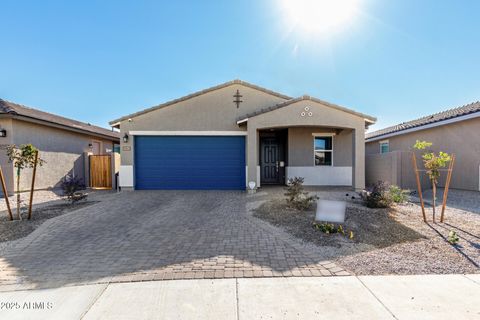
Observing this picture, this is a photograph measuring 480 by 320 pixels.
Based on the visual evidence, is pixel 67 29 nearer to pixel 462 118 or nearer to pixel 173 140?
pixel 173 140

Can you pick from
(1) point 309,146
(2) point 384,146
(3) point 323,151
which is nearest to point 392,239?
(1) point 309,146

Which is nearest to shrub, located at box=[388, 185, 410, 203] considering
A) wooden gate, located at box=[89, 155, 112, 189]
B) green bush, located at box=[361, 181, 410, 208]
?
green bush, located at box=[361, 181, 410, 208]

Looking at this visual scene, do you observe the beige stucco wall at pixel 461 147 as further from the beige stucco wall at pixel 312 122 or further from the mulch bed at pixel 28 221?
the mulch bed at pixel 28 221

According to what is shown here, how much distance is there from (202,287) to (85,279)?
5.61ft

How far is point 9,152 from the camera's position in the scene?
229 inches

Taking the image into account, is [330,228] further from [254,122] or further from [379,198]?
[254,122]

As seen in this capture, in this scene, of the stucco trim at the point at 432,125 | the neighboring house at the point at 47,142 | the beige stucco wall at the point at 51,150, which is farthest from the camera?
the beige stucco wall at the point at 51,150

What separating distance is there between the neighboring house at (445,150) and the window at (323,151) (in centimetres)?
256

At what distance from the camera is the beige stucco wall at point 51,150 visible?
10023mm

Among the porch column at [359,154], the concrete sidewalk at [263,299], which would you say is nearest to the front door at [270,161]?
the porch column at [359,154]

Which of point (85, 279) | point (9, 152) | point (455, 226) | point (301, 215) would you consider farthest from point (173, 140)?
point (455, 226)

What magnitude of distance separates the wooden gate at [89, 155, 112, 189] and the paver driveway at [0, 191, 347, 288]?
6.69 metres

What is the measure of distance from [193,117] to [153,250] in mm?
7648

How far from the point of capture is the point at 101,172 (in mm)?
12906
